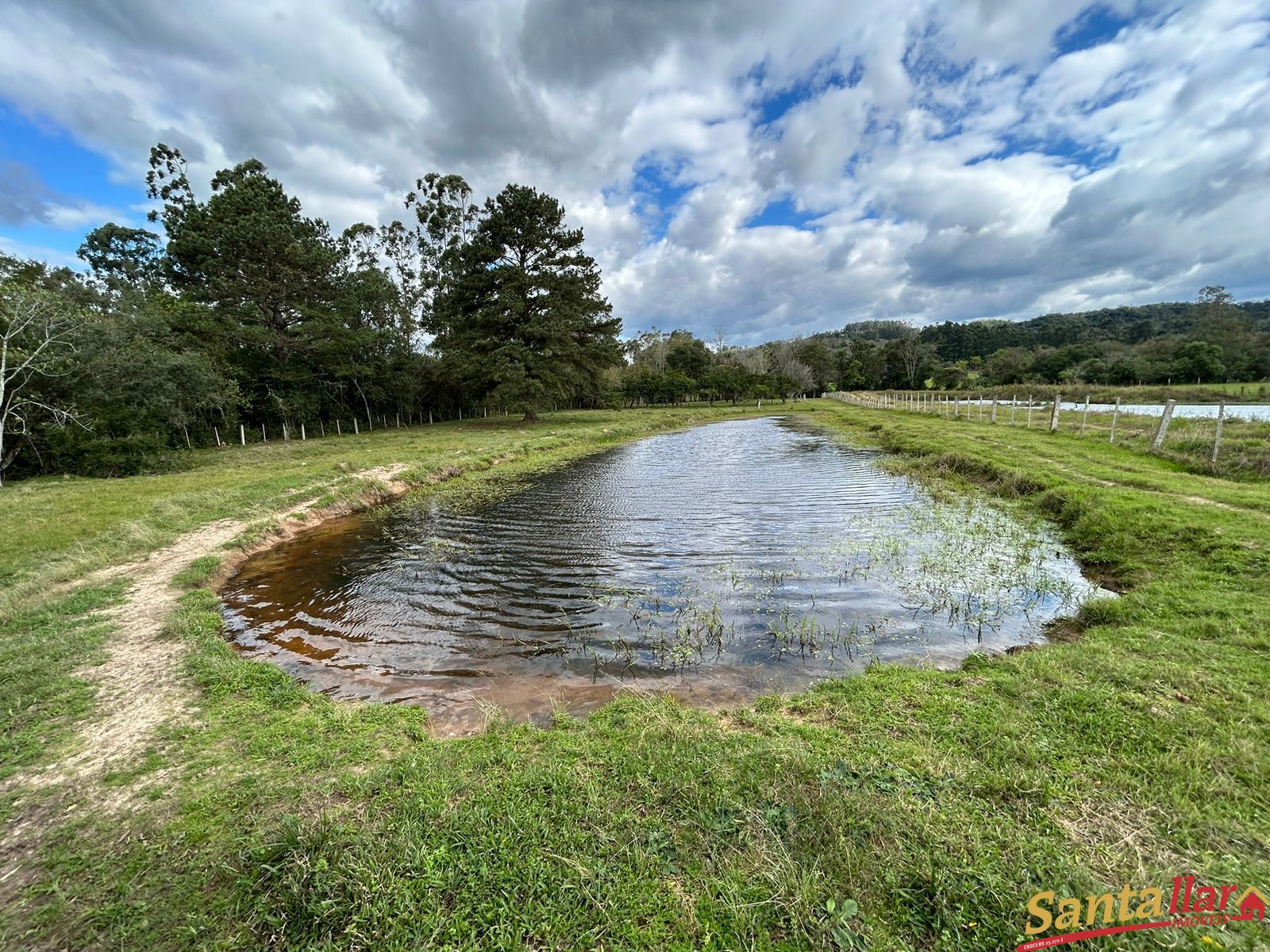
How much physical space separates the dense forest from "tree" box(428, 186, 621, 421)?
147 mm

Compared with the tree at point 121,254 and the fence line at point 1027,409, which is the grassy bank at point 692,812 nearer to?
the fence line at point 1027,409

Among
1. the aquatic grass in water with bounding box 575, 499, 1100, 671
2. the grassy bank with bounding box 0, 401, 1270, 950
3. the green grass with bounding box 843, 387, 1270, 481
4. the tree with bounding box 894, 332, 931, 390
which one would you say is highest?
the tree with bounding box 894, 332, 931, 390

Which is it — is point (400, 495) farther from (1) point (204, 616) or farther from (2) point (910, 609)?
(2) point (910, 609)

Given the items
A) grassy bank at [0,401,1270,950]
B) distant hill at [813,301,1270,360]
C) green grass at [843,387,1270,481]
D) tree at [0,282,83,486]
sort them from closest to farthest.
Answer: grassy bank at [0,401,1270,950] → green grass at [843,387,1270,481] → tree at [0,282,83,486] → distant hill at [813,301,1270,360]

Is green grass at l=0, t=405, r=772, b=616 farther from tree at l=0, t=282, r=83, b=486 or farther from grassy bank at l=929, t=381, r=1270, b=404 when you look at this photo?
grassy bank at l=929, t=381, r=1270, b=404

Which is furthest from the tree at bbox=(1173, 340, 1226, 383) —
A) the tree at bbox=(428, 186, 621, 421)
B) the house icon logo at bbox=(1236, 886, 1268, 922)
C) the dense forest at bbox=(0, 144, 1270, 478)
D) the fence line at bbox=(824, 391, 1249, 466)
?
the house icon logo at bbox=(1236, 886, 1268, 922)

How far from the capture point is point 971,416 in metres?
33.6

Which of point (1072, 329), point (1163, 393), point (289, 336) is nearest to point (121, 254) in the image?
point (289, 336)

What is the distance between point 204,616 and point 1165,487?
19.4 metres

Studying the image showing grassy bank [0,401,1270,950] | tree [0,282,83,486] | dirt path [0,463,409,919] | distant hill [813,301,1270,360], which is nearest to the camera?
grassy bank [0,401,1270,950]

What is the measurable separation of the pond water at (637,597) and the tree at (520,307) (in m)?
23.4

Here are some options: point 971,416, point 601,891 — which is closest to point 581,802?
point 601,891

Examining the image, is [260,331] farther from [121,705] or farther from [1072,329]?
[1072,329]

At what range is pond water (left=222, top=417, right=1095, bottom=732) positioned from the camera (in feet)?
20.1
